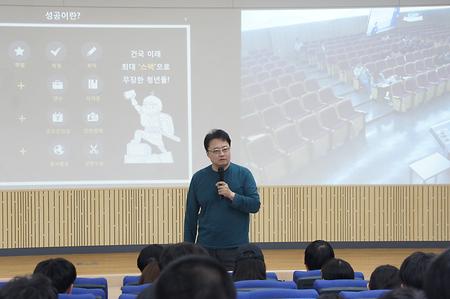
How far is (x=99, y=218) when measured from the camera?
28.4 ft

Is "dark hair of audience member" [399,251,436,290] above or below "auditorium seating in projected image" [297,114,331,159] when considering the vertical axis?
below

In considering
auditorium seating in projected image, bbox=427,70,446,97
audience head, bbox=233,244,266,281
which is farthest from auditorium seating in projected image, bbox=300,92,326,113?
audience head, bbox=233,244,266,281

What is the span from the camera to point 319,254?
16.3 ft

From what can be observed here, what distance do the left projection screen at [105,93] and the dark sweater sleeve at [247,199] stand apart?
3.83 metres

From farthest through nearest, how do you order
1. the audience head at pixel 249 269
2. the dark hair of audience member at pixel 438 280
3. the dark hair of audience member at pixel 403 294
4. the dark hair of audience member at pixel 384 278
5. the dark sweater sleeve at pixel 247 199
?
the dark sweater sleeve at pixel 247 199 → the audience head at pixel 249 269 → the dark hair of audience member at pixel 384 278 → the dark hair of audience member at pixel 403 294 → the dark hair of audience member at pixel 438 280

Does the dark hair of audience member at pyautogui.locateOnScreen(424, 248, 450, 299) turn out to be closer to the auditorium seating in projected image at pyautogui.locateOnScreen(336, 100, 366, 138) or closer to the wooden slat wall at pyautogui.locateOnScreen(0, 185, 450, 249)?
the wooden slat wall at pyautogui.locateOnScreen(0, 185, 450, 249)

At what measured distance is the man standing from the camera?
4.66 metres

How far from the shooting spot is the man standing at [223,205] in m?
4.66

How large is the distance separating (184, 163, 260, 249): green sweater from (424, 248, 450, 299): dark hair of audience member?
10.0 feet

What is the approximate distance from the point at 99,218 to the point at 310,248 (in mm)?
4242

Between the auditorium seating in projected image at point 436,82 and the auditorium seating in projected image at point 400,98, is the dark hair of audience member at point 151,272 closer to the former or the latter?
the auditorium seating in projected image at point 400,98

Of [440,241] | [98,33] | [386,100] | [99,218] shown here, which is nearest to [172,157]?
[99,218]

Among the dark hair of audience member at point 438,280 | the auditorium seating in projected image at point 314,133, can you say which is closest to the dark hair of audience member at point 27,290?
the dark hair of audience member at point 438,280

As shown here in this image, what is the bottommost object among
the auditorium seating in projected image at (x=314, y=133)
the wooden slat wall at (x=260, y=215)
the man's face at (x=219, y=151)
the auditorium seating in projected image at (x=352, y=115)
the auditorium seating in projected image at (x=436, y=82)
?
the wooden slat wall at (x=260, y=215)
